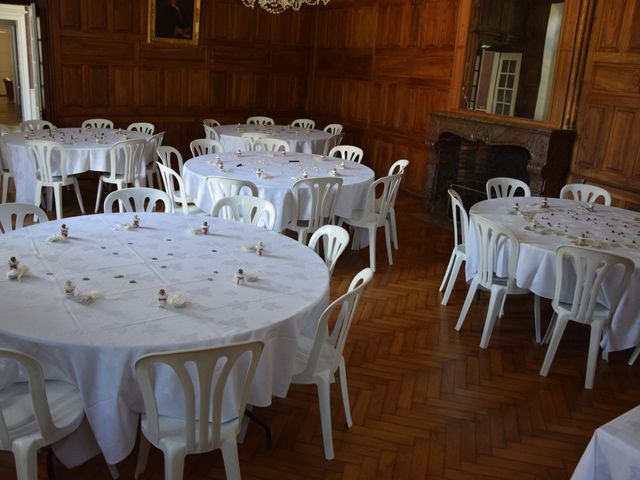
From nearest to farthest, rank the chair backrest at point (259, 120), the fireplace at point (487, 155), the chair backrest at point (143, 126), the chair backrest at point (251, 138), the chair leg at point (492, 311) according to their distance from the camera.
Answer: the chair leg at point (492, 311), the fireplace at point (487, 155), the chair backrest at point (251, 138), the chair backrest at point (143, 126), the chair backrest at point (259, 120)

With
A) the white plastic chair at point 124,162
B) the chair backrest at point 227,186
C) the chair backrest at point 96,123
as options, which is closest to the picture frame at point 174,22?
the chair backrest at point 96,123

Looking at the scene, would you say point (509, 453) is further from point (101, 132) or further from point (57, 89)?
point (57, 89)

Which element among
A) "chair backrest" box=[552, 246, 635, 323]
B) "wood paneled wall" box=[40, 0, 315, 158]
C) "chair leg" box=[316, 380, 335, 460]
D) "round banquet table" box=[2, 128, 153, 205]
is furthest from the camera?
"wood paneled wall" box=[40, 0, 315, 158]

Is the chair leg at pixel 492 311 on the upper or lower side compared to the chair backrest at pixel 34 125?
lower

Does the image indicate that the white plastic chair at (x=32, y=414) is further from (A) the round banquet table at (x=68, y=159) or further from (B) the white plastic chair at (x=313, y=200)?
(A) the round banquet table at (x=68, y=159)

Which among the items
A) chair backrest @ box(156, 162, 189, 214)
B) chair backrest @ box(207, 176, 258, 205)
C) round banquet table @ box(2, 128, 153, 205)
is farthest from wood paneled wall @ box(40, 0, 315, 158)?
chair backrest @ box(207, 176, 258, 205)

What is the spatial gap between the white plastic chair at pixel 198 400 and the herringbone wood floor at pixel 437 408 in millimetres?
564

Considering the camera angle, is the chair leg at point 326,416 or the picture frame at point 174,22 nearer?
the chair leg at point 326,416

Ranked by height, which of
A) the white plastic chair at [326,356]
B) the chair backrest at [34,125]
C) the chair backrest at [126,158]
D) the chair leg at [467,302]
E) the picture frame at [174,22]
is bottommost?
the chair leg at [467,302]

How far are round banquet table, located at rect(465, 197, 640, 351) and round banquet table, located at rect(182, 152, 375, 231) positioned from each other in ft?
3.59

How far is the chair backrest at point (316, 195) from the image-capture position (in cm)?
442

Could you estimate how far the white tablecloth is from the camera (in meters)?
1.56

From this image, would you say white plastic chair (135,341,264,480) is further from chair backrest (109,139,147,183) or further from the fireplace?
the fireplace

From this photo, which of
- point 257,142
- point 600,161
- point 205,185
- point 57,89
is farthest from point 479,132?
point 57,89
